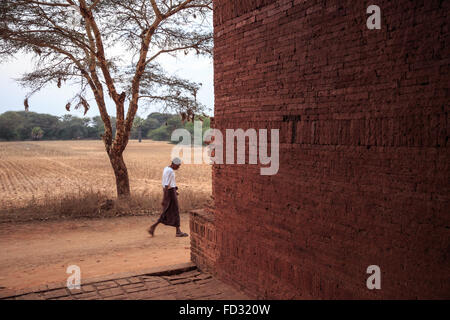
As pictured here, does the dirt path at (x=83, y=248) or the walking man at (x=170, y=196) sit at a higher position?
the walking man at (x=170, y=196)

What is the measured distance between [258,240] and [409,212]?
6.45 feet

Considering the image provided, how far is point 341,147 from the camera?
10.9ft

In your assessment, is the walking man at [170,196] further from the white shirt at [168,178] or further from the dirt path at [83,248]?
the dirt path at [83,248]

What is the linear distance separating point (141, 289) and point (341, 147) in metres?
3.30

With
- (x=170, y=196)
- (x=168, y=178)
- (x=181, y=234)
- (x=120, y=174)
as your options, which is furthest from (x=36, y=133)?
(x=168, y=178)

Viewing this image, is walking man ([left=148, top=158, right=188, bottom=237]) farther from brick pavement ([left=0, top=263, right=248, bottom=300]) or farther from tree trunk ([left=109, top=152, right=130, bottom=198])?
tree trunk ([left=109, top=152, right=130, bottom=198])

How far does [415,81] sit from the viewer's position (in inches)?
108

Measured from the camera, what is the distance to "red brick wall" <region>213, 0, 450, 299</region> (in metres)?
2.68

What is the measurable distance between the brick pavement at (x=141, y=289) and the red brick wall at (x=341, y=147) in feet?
1.44

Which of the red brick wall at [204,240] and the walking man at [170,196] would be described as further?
the walking man at [170,196]

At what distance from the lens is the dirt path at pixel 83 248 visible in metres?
7.12

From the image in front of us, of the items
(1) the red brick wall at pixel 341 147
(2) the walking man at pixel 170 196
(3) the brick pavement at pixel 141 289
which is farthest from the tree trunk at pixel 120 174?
(1) the red brick wall at pixel 341 147
